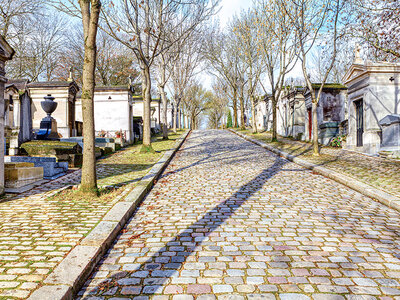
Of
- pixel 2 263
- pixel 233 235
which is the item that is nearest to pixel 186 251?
pixel 233 235

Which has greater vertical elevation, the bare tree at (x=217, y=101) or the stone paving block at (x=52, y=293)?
the bare tree at (x=217, y=101)

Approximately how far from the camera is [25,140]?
11461mm

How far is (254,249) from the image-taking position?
11.9ft

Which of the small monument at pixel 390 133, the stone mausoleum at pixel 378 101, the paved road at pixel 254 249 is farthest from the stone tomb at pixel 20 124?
the stone mausoleum at pixel 378 101

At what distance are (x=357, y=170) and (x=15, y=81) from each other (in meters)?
20.3

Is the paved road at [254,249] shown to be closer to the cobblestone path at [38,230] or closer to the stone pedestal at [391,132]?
the cobblestone path at [38,230]

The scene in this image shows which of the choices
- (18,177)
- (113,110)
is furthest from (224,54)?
(18,177)

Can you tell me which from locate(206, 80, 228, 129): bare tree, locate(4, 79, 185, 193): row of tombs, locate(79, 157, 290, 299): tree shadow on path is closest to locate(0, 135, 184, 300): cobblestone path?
locate(79, 157, 290, 299): tree shadow on path

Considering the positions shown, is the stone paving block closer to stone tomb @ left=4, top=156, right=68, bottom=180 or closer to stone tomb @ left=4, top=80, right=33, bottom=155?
stone tomb @ left=4, top=156, right=68, bottom=180

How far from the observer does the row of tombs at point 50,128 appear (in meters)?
7.77

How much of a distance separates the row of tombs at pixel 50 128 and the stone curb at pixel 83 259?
2.99 metres

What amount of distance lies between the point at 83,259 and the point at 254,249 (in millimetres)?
1981

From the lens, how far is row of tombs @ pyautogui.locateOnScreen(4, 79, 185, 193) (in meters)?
7.77

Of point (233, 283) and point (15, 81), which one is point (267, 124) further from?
point (233, 283)
